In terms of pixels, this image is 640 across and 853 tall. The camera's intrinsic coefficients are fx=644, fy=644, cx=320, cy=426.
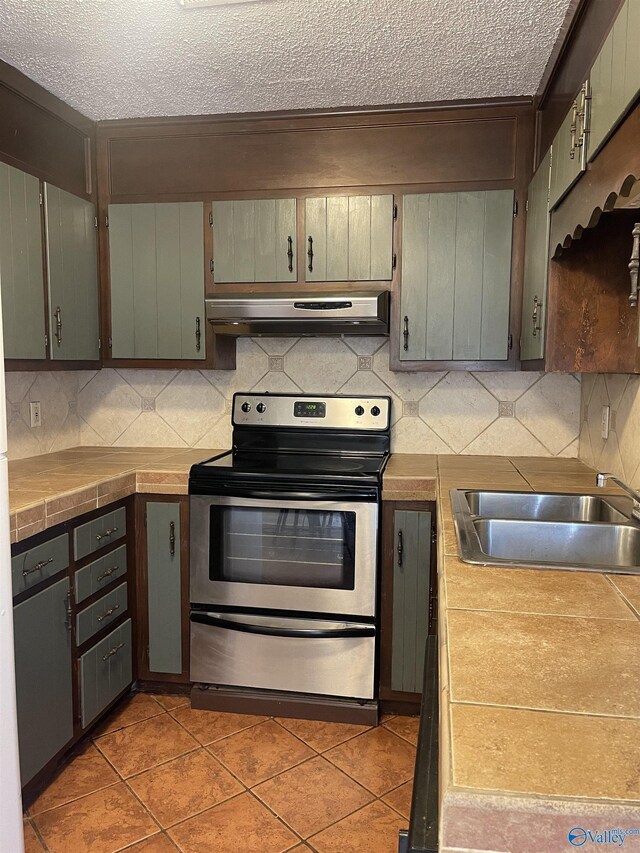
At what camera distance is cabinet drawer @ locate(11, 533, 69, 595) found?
184cm

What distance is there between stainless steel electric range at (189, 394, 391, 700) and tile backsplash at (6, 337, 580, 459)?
51cm

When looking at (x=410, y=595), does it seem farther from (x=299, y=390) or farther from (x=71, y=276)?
(x=71, y=276)

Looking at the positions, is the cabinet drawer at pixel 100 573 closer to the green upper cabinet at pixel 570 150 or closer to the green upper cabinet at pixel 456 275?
the green upper cabinet at pixel 456 275

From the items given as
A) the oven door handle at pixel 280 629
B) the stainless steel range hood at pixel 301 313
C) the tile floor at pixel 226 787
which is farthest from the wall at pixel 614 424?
the tile floor at pixel 226 787

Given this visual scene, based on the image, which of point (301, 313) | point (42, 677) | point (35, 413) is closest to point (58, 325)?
point (35, 413)

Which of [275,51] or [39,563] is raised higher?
[275,51]

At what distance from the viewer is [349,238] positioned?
2650mm

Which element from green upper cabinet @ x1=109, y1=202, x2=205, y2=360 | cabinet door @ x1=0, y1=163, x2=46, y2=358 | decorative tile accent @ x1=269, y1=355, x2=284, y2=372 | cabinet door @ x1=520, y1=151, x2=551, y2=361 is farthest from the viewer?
decorative tile accent @ x1=269, y1=355, x2=284, y2=372

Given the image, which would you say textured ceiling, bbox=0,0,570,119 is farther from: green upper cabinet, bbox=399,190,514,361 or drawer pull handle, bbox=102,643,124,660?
drawer pull handle, bbox=102,643,124,660

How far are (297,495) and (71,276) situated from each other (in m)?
1.30

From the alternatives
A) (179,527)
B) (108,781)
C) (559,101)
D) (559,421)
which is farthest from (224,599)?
(559,101)

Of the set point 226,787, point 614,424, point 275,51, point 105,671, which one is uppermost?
point 275,51

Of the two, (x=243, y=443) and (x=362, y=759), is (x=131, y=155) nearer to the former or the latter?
(x=243, y=443)

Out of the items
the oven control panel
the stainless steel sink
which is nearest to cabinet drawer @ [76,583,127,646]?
the oven control panel
